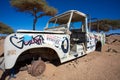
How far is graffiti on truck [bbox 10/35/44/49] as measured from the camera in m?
2.68

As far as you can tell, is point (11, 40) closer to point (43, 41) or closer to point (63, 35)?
point (43, 41)

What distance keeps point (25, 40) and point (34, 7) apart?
12.9 m

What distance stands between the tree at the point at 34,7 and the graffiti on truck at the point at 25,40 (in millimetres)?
11918

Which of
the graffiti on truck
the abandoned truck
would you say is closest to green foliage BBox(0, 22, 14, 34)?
the abandoned truck

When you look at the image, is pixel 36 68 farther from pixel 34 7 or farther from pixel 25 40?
pixel 34 7

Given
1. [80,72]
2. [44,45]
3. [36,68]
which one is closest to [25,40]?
[44,45]

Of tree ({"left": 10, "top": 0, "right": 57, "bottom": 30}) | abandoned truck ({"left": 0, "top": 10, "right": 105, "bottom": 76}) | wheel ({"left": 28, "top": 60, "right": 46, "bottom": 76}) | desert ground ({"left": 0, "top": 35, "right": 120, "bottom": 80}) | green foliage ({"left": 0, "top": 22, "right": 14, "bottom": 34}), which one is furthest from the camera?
green foliage ({"left": 0, "top": 22, "right": 14, "bottom": 34})

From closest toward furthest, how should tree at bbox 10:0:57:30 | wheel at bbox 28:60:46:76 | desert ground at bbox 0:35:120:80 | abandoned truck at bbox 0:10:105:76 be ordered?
abandoned truck at bbox 0:10:105:76, wheel at bbox 28:60:46:76, desert ground at bbox 0:35:120:80, tree at bbox 10:0:57:30

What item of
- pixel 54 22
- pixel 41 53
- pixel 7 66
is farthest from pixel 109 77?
pixel 54 22

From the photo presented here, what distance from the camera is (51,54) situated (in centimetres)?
394

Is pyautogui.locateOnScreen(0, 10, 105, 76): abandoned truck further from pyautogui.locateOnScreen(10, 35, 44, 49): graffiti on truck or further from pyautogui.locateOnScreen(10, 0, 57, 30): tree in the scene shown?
pyautogui.locateOnScreen(10, 0, 57, 30): tree

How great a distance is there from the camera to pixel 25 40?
2.83 meters

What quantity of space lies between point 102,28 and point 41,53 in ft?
76.4

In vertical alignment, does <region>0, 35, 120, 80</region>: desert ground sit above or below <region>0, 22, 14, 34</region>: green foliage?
below
